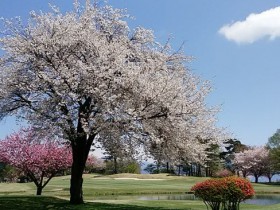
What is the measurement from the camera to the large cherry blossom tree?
22.0 metres

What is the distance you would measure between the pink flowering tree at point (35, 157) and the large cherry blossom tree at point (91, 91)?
1085 centimetres

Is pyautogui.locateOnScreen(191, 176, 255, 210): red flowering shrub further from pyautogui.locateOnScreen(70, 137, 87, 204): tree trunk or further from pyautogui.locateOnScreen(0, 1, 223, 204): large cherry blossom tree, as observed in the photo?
pyautogui.locateOnScreen(70, 137, 87, 204): tree trunk

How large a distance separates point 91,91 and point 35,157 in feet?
49.2

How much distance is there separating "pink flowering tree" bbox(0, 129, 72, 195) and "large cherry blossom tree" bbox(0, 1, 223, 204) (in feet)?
35.6

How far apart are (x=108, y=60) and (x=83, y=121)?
133 inches

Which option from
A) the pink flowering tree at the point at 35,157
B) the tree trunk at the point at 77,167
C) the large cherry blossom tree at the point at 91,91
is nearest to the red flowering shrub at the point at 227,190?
the large cherry blossom tree at the point at 91,91

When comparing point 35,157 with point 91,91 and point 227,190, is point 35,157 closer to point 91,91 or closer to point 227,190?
point 91,91

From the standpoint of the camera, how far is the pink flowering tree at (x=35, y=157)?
35031 millimetres

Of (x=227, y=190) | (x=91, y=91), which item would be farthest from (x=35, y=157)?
(x=227, y=190)

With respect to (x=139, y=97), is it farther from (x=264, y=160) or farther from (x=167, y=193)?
(x=264, y=160)

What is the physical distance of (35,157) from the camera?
114 ft

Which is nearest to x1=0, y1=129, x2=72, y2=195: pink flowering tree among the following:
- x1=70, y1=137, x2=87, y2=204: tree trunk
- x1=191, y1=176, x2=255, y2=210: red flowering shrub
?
x1=70, y1=137, x2=87, y2=204: tree trunk

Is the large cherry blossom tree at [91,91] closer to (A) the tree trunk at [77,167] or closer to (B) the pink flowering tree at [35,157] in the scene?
(A) the tree trunk at [77,167]

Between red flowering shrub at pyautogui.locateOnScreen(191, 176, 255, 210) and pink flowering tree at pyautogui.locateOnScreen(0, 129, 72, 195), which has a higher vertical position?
pink flowering tree at pyautogui.locateOnScreen(0, 129, 72, 195)
